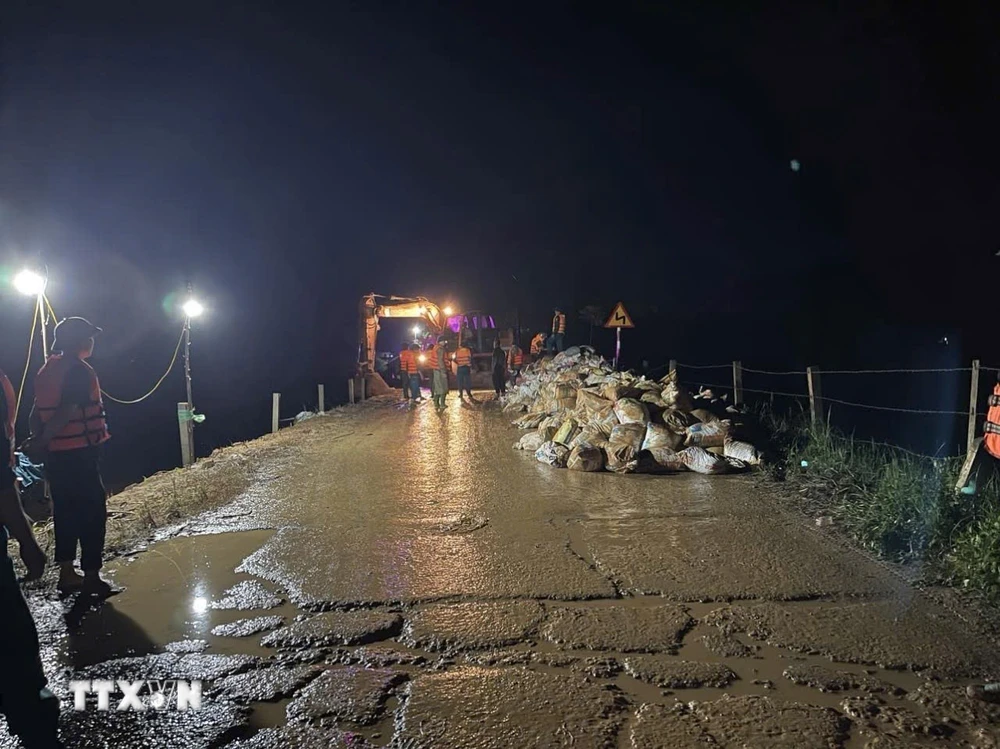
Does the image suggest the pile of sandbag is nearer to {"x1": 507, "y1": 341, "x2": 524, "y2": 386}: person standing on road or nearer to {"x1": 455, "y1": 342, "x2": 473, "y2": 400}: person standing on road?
{"x1": 455, "y1": 342, "x2": 473, "y2": 400}: person standing on road

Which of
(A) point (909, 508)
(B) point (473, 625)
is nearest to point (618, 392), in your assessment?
(A) point (909, 508)

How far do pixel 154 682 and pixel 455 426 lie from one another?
907 cm

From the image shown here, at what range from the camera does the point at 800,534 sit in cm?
479

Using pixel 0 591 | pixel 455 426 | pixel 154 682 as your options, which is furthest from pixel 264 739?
pixel 455 426

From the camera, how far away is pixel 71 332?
149 inches

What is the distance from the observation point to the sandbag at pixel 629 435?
725cm

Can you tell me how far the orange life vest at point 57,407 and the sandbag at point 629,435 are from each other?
5346 mm

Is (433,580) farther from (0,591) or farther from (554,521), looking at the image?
(0,591)

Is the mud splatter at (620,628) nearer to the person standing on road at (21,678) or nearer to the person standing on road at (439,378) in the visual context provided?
the person standing on road at (21,678)

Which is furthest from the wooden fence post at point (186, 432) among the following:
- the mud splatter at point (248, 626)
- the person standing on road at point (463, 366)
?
the person standing on road at point (463, 366)

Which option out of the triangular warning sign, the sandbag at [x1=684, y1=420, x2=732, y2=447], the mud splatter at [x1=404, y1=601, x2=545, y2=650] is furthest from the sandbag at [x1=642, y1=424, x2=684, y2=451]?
the triangular warning sign

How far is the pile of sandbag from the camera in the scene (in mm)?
7012

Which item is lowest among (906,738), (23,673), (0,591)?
(906,738)

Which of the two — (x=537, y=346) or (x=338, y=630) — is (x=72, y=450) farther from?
(x=537, y=346)
